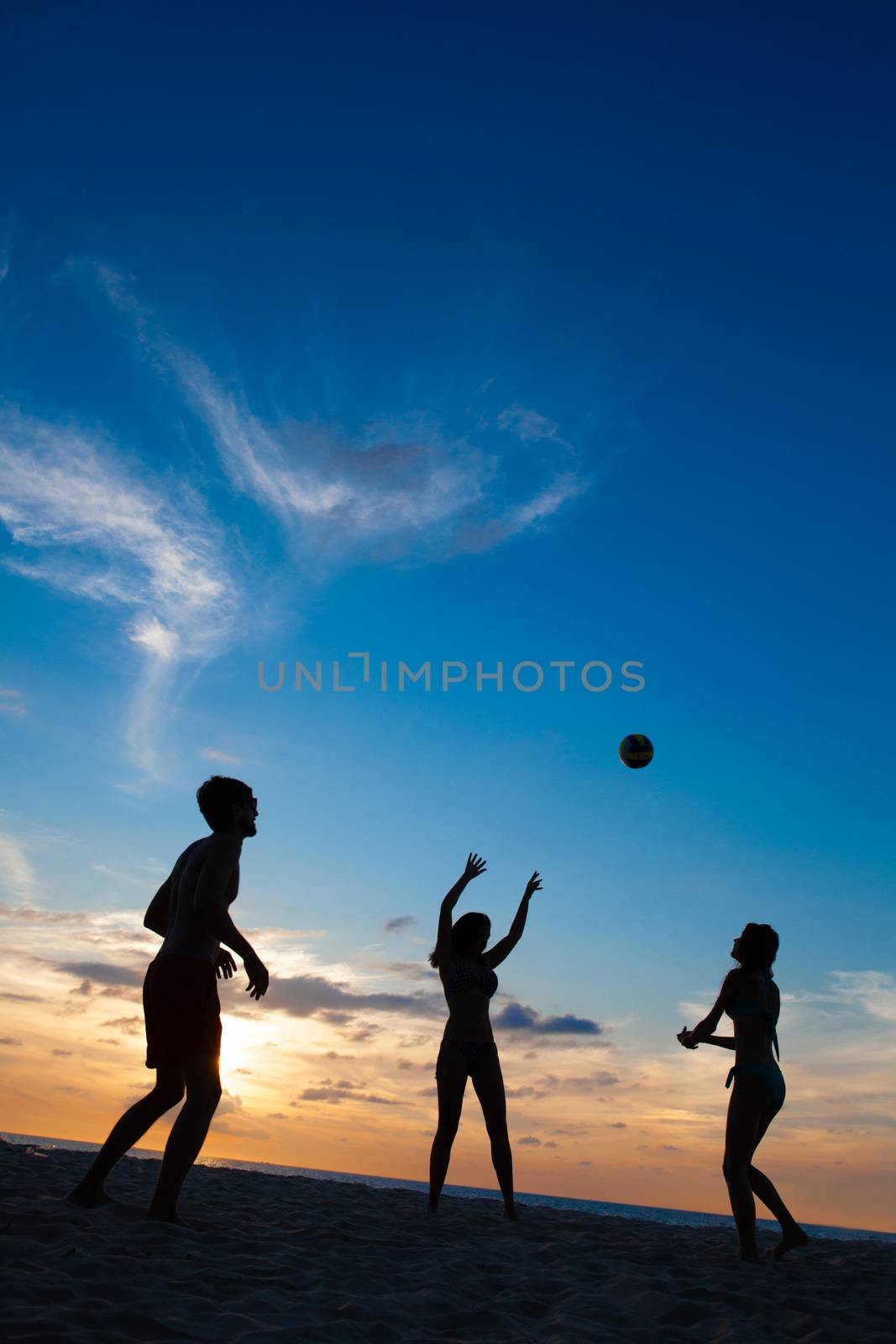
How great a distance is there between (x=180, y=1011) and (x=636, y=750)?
7764 millimetres

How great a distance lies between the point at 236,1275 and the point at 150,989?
4.62 ft

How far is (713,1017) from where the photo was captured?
6004 millimetres

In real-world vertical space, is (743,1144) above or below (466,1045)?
below

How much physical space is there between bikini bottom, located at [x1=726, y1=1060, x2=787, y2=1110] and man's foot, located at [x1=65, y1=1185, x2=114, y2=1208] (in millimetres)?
3809

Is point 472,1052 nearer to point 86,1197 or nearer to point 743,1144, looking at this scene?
point 743,1144

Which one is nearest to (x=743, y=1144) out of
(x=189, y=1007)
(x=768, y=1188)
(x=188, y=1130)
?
(x=768, y=1188)

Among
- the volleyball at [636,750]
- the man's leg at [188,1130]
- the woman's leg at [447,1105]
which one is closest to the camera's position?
the man's leg at [188,1130]

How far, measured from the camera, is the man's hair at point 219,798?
5.14 metres

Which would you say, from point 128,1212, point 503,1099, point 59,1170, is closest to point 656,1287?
point 503,1099

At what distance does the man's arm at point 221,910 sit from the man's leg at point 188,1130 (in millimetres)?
463

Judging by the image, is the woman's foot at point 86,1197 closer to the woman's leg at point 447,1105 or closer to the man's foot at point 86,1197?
the man's foot at point 86,1197

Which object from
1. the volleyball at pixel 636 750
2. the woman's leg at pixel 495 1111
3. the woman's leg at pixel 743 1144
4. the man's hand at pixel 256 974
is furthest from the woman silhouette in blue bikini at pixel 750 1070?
the volleyball at pixel 636 750

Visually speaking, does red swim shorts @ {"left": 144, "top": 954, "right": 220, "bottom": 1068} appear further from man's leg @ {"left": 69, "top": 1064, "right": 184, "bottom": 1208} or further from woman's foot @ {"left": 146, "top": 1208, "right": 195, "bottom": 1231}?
woman's foot @ {"left": 146, "top": 1208, "right": 195, "bottom": 1231}

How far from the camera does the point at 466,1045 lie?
21.8 ft
